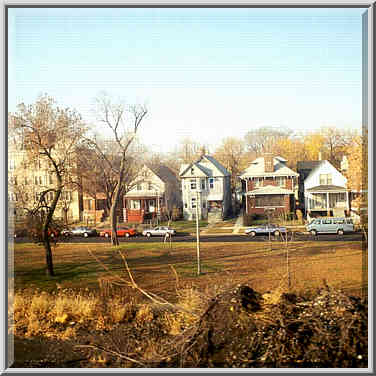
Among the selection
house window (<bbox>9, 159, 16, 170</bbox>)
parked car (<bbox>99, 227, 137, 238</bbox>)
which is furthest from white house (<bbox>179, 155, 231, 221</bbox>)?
house window (<bbox>9, 159, 16, 170</bbox>)

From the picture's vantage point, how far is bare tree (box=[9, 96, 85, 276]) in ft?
17.5

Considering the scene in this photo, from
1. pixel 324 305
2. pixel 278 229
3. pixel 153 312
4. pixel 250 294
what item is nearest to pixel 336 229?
pixel 278 229

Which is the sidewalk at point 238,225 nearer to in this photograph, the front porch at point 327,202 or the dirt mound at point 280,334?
the front porch at point 327,202

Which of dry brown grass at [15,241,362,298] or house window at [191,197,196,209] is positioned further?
house window at [191,197,196,209]

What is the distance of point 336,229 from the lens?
5.42 meters

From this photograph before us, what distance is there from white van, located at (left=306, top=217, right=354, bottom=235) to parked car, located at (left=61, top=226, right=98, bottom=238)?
284cm

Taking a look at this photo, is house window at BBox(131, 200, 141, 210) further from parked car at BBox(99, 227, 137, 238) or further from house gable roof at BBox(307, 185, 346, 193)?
house gable roof at BBox(307, 185, 346, 193)

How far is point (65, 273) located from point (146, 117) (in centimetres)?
230

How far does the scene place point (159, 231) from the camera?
573 centimetres

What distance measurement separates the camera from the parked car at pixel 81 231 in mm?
5719

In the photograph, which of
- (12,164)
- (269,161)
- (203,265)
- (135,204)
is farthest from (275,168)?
(12,164)

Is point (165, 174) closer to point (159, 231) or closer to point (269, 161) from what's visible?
point (159, 231)

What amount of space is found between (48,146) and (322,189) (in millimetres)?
3553

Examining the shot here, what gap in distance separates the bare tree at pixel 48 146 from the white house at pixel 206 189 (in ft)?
4.90
